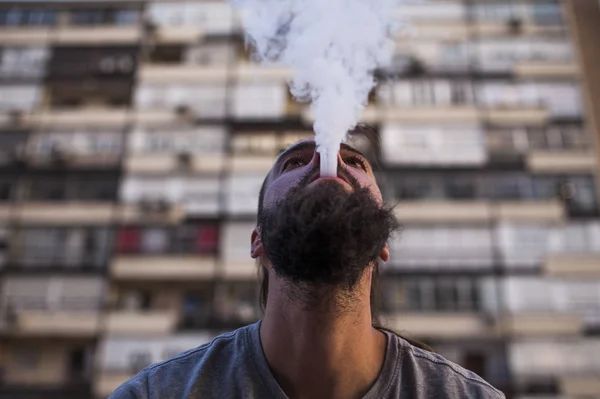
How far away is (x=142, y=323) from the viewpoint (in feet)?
63.0

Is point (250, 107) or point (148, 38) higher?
point (148, 38)

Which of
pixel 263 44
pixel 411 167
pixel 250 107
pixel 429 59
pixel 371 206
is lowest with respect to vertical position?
pixel 371 206

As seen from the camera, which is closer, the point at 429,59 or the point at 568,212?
the point at 568,212

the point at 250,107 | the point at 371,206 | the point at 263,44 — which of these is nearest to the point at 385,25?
the point at 263,44

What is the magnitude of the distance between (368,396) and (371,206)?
0.62m

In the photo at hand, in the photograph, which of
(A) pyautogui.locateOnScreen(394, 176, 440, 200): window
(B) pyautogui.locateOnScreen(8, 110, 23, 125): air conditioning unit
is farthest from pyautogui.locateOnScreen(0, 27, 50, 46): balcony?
(A) pyautogui.locateOnScreen(394, 176, 440, 200): window

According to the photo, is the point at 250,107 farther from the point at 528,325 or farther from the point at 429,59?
the point at 528,325

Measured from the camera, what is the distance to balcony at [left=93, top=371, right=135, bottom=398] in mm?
18281

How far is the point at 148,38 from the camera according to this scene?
952 inches

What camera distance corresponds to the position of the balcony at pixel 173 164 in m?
21.5

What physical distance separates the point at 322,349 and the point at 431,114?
2099cm

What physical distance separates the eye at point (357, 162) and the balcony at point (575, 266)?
19.5 metres

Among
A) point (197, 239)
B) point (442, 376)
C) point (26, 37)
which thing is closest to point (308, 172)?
point (442, 376)

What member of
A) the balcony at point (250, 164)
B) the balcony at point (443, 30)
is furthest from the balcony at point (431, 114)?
the balcony at point (250, 164)
